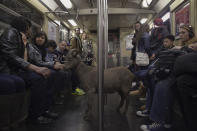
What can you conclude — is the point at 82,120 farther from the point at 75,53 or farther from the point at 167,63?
the point at 167,63

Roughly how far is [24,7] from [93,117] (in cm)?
200

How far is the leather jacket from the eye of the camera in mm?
1598

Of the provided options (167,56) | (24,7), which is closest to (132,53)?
(167,56)

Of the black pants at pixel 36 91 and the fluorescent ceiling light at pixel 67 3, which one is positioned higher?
the fluorescent ceiling light at pixel 67 3

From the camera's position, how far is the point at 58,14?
5.83 ft

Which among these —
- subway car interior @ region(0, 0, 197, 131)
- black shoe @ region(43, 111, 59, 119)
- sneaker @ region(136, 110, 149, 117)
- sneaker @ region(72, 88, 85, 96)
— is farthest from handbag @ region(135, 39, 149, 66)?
black shoe @ region(43, 111, 59, 119)

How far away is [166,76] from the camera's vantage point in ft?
4.83

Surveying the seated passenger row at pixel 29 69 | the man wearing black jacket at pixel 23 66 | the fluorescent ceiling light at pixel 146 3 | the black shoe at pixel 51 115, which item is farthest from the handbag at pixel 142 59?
the black shoe at pixel 51 115

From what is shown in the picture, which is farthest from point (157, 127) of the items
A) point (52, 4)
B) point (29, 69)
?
point (52, 4)

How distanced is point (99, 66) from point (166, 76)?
731mm

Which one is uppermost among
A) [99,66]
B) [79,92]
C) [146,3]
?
[146,3]

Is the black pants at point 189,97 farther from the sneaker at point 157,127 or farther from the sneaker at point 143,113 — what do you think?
the sneaker at point 143,113

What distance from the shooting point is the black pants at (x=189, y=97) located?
1.16 meters

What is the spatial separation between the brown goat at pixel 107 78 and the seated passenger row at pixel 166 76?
14cm
